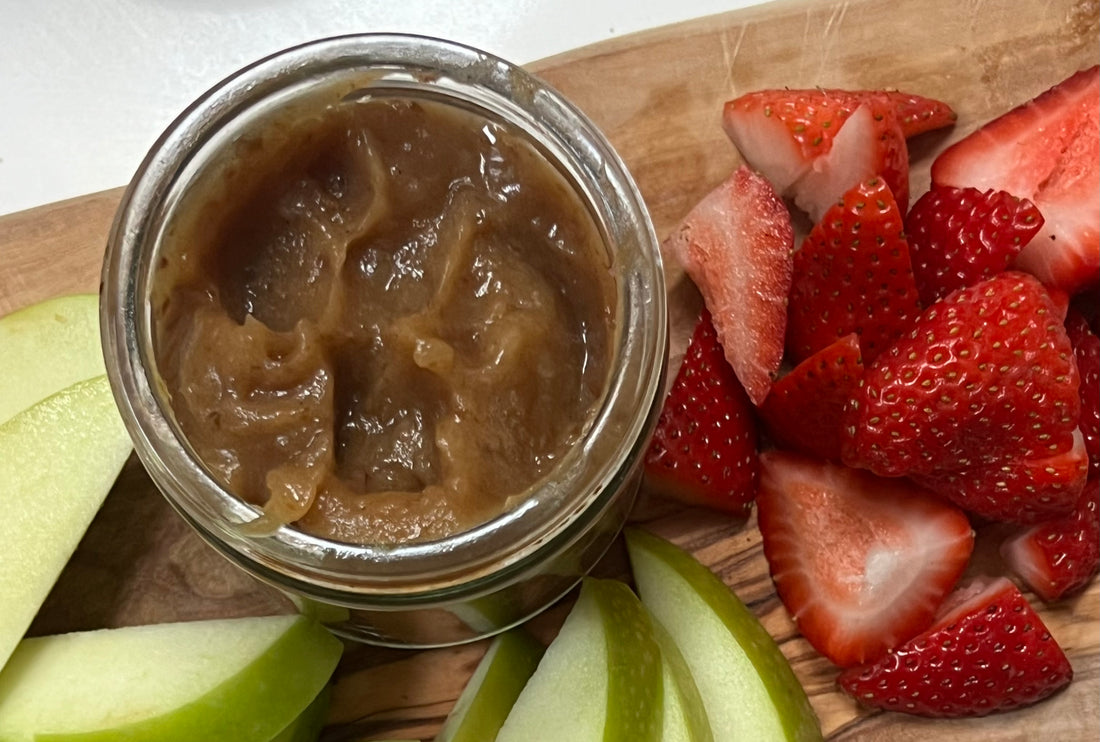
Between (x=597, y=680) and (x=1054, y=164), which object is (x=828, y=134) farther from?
(x=597, y=680)

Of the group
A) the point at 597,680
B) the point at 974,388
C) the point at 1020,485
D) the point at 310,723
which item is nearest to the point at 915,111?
the point at 974,388

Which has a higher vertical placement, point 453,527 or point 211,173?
point 211,173

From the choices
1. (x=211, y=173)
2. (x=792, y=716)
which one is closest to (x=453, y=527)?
(x=211, y=173)

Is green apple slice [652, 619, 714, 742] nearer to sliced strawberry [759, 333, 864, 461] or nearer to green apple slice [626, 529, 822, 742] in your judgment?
green apple slice [626, 529, 822, 742]

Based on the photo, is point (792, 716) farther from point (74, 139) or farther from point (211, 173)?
point (74, 139)

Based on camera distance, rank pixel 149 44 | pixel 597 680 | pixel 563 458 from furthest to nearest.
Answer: pixel 149 44
pixel 597 680
pixel 563 458

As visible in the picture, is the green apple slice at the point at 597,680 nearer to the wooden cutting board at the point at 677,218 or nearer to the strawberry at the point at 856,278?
the wooden cutting board at the point at 677,218

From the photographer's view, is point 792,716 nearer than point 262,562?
No
